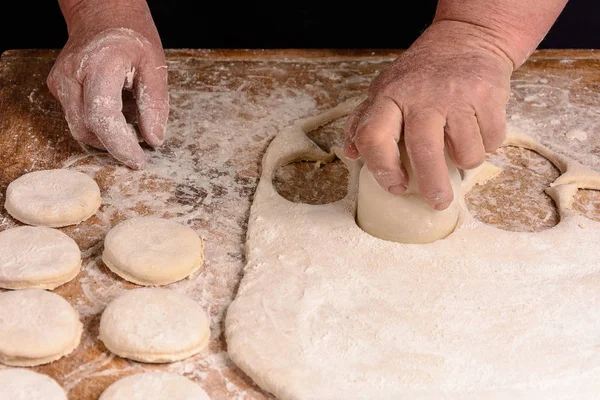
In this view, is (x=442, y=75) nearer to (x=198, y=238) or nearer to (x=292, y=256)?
(x=292, y=256)

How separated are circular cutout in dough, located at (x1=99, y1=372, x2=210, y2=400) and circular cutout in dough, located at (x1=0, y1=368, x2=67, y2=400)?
0.29ft

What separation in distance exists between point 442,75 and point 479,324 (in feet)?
1.95

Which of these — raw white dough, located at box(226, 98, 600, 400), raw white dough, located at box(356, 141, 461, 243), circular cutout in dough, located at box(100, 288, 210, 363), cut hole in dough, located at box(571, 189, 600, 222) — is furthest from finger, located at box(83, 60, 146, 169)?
cut hole in dough, located at box(571, 189, 600, 222)

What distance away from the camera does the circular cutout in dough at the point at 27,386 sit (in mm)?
1266

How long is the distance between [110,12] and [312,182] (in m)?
0.78

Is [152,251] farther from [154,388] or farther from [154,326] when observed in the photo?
[154,388]

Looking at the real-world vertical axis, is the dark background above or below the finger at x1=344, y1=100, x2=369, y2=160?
below

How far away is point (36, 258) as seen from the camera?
61.6 inches

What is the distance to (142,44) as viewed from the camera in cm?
197

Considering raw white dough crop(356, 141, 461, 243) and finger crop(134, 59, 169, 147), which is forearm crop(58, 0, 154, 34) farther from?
raw white dough crop(356, 141, 461, 243)

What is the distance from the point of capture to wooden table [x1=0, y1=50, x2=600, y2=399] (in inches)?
59.9

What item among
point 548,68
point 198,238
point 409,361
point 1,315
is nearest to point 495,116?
point 409,361

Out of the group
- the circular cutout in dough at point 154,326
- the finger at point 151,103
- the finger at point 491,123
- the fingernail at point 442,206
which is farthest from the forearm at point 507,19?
the circular cutout in dough at point 154,326

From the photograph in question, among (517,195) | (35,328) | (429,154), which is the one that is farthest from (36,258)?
(517,195)
